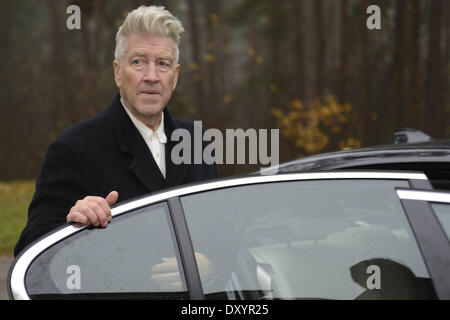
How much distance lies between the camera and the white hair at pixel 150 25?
2732 millimetres

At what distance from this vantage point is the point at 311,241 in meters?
2.17

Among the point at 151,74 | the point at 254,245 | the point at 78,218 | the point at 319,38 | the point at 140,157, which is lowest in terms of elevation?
the point at 254,245

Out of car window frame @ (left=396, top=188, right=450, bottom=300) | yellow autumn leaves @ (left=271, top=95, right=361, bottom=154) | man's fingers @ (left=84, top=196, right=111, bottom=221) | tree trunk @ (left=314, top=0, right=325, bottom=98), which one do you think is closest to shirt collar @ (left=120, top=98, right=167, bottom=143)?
man's fingers @ (left=84, top=196, right=111, bottom=221)

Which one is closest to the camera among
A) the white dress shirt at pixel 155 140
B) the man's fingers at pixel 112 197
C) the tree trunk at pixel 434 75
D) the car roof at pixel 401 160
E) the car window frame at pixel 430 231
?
the car window frame at pixel 430 231

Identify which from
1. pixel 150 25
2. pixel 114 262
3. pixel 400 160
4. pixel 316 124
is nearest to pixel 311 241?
pixel 114 262

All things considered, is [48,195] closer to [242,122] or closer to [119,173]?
[119,173]

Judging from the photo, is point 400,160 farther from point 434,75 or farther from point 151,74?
point 434,75

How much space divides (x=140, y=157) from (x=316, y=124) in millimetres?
9308

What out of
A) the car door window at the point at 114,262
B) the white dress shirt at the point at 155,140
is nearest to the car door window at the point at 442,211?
the car door window at the point at 114,262

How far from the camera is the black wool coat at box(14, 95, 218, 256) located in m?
2.47

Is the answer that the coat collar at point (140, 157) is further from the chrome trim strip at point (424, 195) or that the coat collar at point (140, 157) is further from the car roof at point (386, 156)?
the chrome trim strip at point (424, 195)

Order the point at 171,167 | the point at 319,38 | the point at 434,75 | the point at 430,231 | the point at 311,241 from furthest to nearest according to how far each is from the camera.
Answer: the point at 319,38, the point at 434,75, the point at 171,167, the point at 311,241, the point at 430,231
